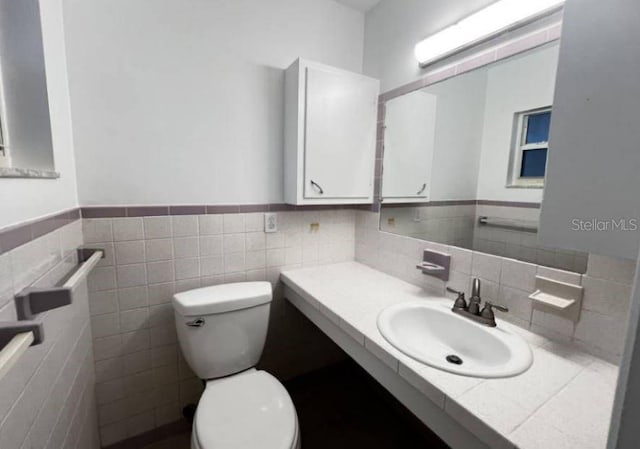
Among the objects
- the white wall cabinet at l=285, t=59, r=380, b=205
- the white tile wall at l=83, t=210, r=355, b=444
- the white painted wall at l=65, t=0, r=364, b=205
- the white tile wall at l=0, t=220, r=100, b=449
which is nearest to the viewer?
the white tile wall at l=0, t=220, r=100, b=449

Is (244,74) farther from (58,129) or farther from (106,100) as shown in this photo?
(58,129)

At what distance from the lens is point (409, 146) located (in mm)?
1601

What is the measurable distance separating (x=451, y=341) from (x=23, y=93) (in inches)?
67.1

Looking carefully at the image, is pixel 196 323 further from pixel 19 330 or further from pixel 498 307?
pixel 498 307

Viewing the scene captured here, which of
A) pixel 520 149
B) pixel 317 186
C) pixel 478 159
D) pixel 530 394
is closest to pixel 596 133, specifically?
pixel 520 149

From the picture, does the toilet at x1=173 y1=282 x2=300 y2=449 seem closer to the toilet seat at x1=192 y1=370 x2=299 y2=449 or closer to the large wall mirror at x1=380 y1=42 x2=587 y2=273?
the toilet seat at x1=192 y1=370 x2=299 y2=449

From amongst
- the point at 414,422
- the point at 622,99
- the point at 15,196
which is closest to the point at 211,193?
the point at 15,196

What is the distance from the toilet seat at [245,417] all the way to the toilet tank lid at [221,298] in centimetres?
32

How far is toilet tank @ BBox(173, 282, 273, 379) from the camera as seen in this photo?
1.25 metres

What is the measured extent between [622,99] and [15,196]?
1.40 m

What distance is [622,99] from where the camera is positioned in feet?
2.08

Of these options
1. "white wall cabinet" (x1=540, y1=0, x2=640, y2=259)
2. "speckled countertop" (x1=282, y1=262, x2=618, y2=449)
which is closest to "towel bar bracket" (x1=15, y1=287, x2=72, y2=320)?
"speckled countertop" (x1=282, y1=262, x2=618, y2=449)

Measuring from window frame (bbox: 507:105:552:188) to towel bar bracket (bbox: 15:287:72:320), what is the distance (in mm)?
1466

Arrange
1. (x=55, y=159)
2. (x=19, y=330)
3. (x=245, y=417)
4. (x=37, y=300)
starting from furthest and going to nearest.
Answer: (x=245, y=417) < (x=55, y=159) < (x=37, y=300) < (x=19, y=330)
